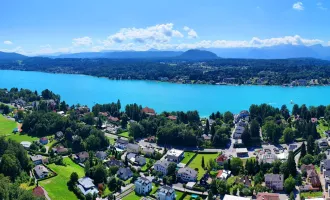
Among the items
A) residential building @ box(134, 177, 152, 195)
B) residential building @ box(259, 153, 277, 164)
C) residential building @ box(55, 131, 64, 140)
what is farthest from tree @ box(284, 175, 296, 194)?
residential building @ box(55, 131, 64, 140)

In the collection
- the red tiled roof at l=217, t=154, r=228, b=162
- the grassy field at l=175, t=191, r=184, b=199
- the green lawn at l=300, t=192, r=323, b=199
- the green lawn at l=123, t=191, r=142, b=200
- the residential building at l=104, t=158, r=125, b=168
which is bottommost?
the green lawn at l=123, t=191, r=142, b=200

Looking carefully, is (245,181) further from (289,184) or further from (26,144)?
(26,144)

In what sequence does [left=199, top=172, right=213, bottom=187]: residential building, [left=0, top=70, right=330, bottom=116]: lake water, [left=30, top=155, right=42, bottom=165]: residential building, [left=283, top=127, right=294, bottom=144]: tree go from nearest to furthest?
[left=199, top=172, right=213, bottom=187]: residential building, [left=30, top=155, right=42, bottom=165]: residential building, [left=283, top=127, right=294, bottom=144]: tree, [left=0, top=70, right=330, bottom=116]: lake water

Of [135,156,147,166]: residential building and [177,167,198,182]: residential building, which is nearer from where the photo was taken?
[177,167,198,182]: residential building

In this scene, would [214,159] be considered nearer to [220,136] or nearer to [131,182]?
[220,136]

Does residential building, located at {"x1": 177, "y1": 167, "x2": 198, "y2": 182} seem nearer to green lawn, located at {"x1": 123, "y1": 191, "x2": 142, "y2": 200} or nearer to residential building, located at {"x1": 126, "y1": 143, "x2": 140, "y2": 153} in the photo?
green lawn, located at {"x1": 123, "y1": 191, "x2": 142, "y2": 200}

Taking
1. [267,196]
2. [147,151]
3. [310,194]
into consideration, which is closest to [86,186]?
[147,151]

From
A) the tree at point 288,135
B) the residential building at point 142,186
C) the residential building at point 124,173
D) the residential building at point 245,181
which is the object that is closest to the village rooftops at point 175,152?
the residential building at point 124,173
